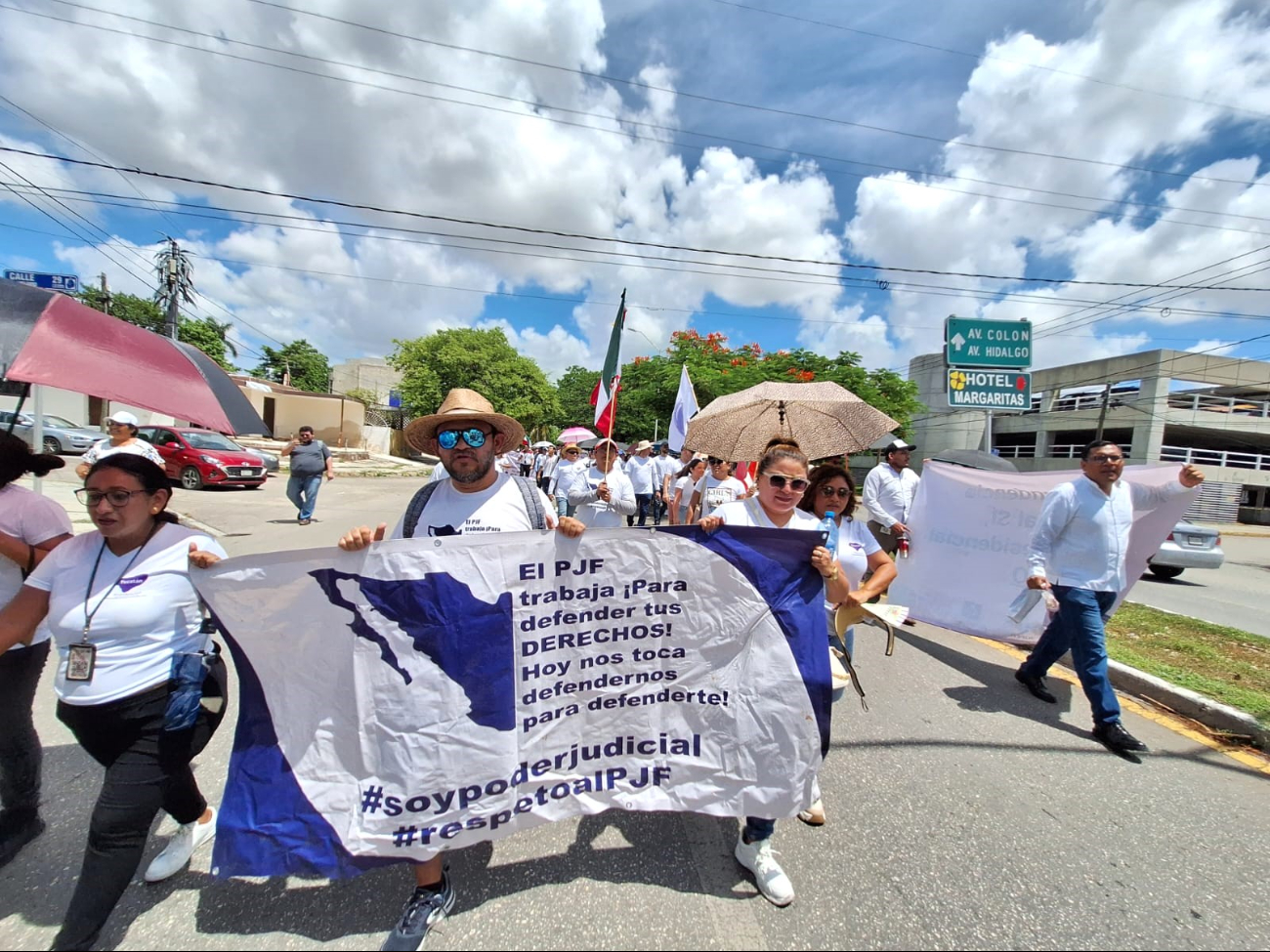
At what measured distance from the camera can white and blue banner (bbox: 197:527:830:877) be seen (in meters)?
2.03

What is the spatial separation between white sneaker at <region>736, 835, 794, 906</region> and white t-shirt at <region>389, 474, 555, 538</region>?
1.62 m

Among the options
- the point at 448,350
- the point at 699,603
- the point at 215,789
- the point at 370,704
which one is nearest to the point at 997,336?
the point at 699,603

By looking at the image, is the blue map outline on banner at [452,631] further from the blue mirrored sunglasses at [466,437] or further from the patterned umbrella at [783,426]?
the patterned umbrella at [783,426]

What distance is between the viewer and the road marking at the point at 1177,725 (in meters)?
3.35

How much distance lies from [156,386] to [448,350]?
139ft

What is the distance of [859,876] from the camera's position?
227cm

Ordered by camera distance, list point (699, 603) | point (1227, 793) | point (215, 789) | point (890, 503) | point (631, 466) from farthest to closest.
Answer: point (631, 466) → point (890, 503) → point (1227, 793) → point (215, 789) → point (699, 603)

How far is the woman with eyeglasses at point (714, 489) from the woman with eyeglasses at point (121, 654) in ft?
17.4

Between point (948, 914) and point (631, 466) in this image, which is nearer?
point (948, 914)

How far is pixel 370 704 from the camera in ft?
6.86

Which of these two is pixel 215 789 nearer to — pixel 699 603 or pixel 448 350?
pixel 699 603

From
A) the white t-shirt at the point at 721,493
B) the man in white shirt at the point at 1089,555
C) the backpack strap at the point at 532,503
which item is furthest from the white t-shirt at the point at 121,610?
Answer: the white t-shirt at the point at 721,493

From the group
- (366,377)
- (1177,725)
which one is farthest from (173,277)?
(366,377)

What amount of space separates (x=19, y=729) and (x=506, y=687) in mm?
1940
